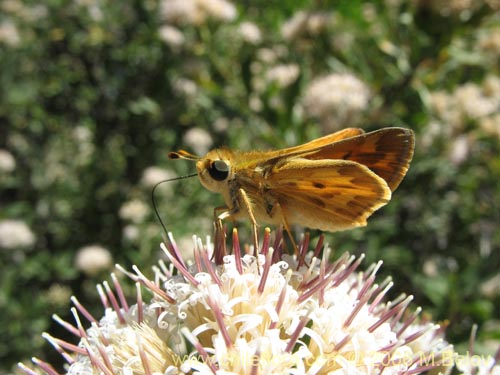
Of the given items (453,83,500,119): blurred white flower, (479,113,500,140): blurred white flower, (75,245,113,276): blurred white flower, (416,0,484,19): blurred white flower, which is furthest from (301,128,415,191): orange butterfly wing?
(75,245,113,276): blurred white flower

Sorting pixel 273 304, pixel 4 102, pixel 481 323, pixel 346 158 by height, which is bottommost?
pixel 481 323

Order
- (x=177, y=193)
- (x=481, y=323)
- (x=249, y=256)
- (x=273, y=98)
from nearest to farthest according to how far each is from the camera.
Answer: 1. (x=249, y=256)
2. (x=481, y=323)
3. (x=273, y=98)
4. (x=177, y=193)

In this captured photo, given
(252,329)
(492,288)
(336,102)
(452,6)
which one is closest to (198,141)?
(336,102)

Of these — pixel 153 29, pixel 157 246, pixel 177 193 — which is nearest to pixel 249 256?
pixel 157 246

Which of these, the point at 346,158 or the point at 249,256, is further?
the point at 346,158

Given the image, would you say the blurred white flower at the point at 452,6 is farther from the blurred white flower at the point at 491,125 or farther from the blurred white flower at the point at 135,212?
the blurred white flower at the point at 135,212

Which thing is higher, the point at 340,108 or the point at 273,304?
the point at 340,108

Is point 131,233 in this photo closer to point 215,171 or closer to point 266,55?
point 266,55

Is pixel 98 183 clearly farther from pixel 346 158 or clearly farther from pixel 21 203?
pixel 346 158
